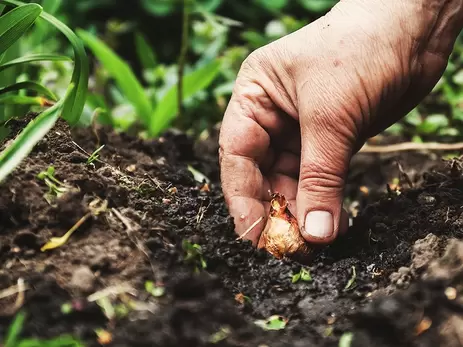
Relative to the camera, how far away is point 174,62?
3826mm

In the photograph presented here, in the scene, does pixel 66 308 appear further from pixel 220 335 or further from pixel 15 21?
pixel 15 21

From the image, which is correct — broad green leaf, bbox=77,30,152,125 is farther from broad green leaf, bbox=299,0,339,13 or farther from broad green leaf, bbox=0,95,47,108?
broad green leaf, bbox=299,0,339,13

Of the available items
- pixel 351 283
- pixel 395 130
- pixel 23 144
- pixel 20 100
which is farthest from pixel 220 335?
pixel 395 130

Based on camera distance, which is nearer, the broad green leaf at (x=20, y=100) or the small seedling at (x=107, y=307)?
the small seedling at (x=107, y=307)

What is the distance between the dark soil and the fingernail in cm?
6

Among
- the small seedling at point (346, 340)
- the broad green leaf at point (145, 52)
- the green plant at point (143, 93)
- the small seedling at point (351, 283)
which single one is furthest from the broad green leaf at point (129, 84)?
the small seedling at point (346, 340)

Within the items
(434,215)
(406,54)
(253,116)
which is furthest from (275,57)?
(434,215)

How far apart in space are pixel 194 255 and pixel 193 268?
0.03m

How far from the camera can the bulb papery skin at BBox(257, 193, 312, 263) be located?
141cm

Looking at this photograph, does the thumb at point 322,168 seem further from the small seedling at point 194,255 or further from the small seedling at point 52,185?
the small seedling at point 52,185

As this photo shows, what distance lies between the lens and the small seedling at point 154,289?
1.06 meters

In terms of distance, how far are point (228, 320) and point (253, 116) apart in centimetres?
73

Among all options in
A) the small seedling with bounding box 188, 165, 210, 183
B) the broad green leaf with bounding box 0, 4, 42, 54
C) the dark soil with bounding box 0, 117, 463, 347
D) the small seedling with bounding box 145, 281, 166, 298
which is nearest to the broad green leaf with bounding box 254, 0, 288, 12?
the small seedling with bounding box 188, 165, 210, 183

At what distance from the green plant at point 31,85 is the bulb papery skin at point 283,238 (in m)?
0.56
